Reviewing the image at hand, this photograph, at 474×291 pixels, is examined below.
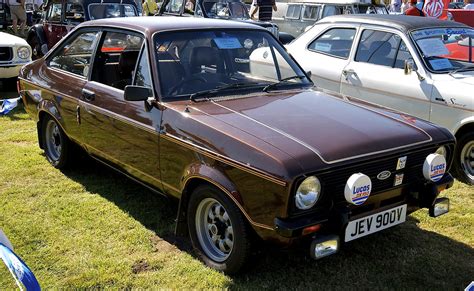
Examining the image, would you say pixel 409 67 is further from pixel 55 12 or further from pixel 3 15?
pixel 3 15

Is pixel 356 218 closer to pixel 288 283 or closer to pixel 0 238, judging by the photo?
pixel 288 283

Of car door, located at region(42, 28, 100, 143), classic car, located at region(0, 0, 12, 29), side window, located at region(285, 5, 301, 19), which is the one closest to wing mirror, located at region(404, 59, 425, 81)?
car door, located at region(42, 28, 100, 143)

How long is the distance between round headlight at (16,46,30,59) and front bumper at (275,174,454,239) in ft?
24.2

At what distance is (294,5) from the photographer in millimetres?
16094

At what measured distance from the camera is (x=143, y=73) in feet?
13.4

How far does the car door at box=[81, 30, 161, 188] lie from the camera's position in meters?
3.94

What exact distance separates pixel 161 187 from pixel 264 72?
1345 millimetres

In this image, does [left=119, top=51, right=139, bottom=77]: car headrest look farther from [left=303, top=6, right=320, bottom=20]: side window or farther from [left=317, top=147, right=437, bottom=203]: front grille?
[left=303, top=6, right=320, bottom=20]: side window

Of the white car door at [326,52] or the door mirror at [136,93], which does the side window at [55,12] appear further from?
the door mirror at [136,93]

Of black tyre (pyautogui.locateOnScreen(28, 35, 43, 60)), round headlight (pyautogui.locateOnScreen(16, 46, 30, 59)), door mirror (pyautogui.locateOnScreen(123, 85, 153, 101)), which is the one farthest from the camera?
black tyre (pyautogui.locateOnScreen(28, 35, 43, 60))

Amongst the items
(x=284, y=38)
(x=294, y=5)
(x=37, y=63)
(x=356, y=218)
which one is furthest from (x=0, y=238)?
(x=294, y=5)

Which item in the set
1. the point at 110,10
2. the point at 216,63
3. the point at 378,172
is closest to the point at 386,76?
the point at 216,63

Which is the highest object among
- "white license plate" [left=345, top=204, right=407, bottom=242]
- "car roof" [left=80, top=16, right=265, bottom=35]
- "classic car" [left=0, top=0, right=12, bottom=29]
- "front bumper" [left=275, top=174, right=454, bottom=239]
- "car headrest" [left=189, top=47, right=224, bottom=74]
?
"car roof" [left=80, top=16, right=265, bottom=35]

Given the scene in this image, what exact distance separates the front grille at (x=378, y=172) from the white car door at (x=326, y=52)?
9.91ft
